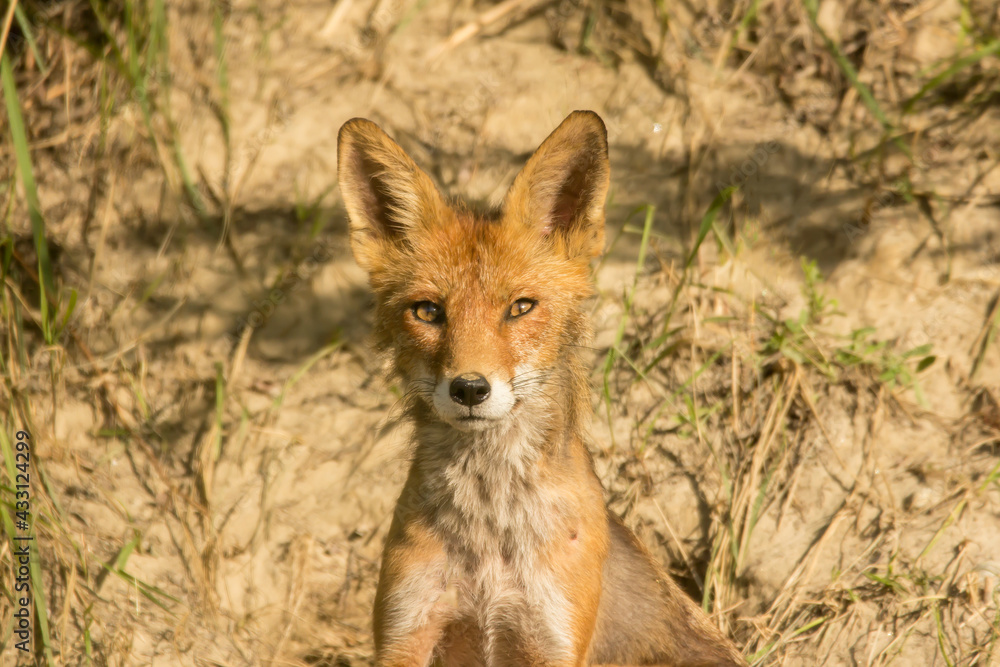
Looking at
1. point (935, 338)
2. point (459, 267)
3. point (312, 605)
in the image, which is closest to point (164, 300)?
point (312, 605)

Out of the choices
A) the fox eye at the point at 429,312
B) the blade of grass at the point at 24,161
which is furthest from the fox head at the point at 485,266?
the blade of grass at the point at 24,161

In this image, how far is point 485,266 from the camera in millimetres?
3340

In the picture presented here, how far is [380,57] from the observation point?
5645 millimetres

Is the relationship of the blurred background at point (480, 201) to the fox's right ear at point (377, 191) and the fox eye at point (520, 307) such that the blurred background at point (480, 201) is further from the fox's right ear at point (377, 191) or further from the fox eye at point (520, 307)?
the fox eye at point (520, 307)

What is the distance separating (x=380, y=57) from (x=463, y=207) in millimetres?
2295

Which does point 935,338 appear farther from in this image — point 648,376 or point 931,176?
point 648,376

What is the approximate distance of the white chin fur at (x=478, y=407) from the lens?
2947mm

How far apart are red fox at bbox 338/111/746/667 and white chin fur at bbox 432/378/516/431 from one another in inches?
1.1

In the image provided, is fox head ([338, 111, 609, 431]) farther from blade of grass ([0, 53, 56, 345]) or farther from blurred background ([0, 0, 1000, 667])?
blade of grass ([0, 53, 56, 345])

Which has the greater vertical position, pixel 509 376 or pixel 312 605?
pixel 509 376

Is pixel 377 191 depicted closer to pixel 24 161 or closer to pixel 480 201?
pixel 480 201

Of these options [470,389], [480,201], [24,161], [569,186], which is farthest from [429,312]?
[24,161]

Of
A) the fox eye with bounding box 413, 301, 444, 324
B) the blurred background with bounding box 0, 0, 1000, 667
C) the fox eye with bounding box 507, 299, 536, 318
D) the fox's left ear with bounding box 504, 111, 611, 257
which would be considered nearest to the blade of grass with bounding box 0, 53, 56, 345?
the blurred background with bounding box 0, 0, 1000, 667

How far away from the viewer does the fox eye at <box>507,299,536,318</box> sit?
10.8 ft
